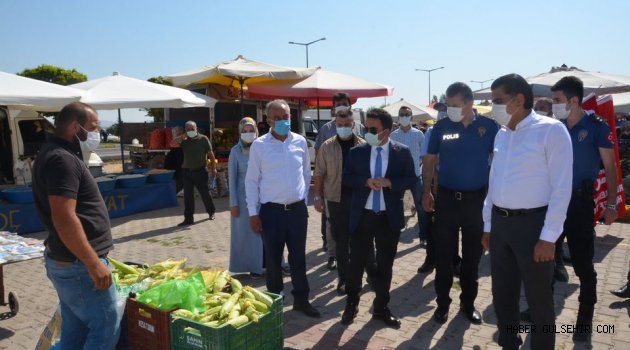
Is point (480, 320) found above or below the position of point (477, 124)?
below

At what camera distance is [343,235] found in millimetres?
4652

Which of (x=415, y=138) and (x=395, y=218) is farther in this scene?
(x=415, y=138)

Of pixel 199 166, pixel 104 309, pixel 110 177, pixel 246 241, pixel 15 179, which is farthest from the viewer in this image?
pixel 15 179

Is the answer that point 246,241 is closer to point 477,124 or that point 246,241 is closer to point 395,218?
point 395,218

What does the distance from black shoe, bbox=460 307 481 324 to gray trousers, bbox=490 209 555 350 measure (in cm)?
98

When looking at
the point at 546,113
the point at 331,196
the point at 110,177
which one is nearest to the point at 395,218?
the point at 331,196

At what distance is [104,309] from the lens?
290 centimetres

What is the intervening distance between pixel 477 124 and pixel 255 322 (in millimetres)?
2515

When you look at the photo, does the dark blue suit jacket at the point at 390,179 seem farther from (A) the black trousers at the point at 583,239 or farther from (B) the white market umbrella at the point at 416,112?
(B) the white market umbrella at the point at 416,112

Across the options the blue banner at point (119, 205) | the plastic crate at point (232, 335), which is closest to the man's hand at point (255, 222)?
the plastic crate at point (232, 335)

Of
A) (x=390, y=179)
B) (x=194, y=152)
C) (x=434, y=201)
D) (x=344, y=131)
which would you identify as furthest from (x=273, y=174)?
(x=194, y=152)

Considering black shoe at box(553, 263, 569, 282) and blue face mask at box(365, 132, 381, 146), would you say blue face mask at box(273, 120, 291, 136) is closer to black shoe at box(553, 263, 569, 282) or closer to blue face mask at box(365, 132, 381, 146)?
blue face mask at box(365, 132, 381, 146)

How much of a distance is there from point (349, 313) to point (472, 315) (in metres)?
1.14

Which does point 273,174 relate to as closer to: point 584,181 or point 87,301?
point 87,301
